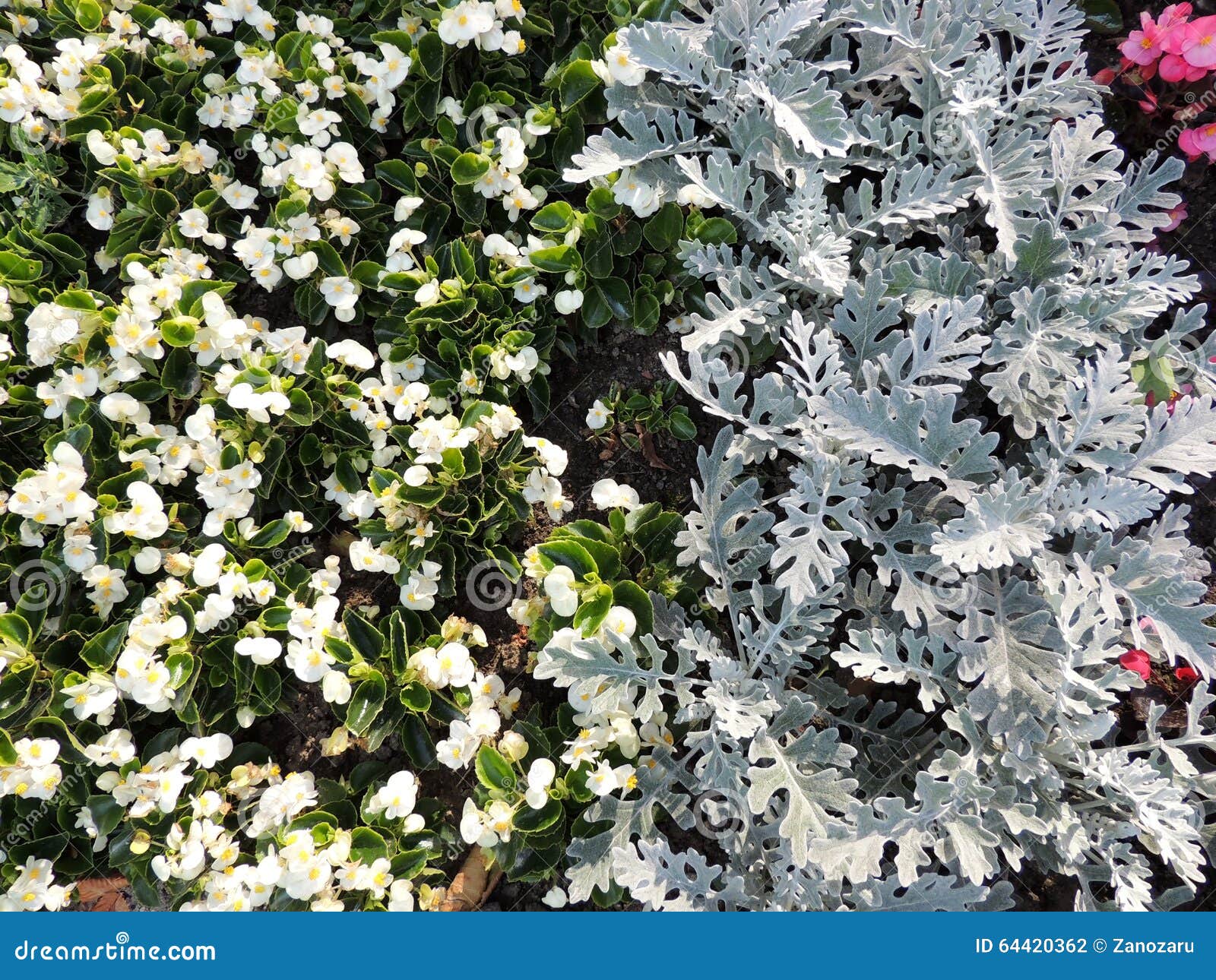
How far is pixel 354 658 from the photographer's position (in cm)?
201

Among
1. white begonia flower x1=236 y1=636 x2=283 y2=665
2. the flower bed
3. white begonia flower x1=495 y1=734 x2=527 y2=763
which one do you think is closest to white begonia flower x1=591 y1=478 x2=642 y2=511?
the flower bed

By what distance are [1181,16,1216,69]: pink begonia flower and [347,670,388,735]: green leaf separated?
2491 millimetres

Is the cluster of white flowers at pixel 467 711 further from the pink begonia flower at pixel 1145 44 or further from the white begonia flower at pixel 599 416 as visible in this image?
the pink begonia flower at pixel 1145 44

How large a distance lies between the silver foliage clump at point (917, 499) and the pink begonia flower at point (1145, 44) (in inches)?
10.4

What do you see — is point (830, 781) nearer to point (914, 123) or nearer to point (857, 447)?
point (857, 447)

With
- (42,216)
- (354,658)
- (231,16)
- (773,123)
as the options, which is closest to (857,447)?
(773,123)

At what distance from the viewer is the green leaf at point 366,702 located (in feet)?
6.51

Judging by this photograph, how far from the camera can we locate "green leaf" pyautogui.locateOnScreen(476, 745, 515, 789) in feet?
6.38

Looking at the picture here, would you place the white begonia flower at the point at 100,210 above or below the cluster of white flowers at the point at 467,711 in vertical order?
above

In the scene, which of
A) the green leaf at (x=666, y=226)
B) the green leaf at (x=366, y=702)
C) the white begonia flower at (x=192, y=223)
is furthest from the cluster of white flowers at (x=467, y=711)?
the white begonia flower at (x=192, y=223)

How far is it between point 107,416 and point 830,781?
1.87 m

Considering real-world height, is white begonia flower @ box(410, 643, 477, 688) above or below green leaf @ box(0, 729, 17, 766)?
above

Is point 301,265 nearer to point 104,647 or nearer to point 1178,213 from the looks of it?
point 104,647

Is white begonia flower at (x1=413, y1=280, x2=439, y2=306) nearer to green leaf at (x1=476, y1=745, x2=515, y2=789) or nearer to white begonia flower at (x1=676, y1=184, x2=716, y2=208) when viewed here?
white begonia flower at (x1=676, y1=184, x2=716, y2=208)
